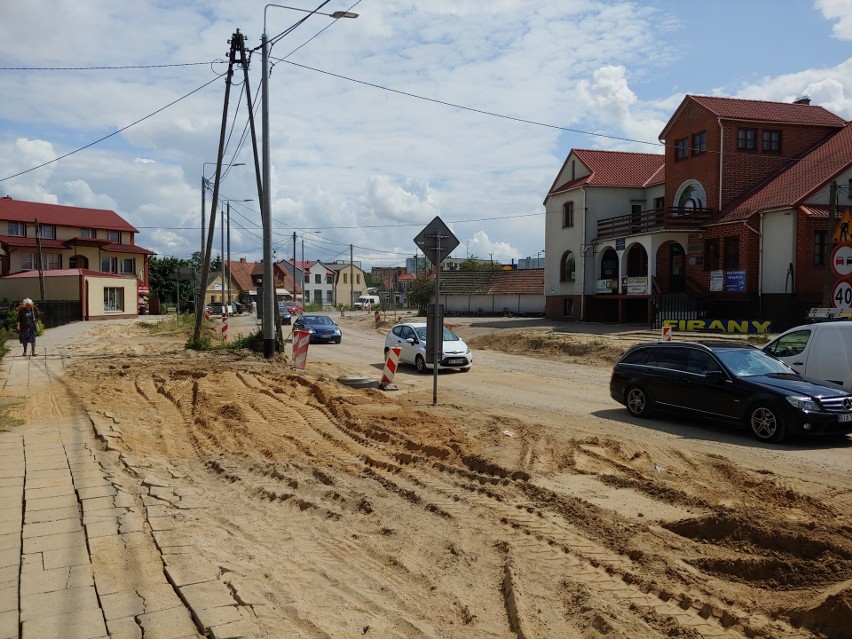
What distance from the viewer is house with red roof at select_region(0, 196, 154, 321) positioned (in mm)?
48625

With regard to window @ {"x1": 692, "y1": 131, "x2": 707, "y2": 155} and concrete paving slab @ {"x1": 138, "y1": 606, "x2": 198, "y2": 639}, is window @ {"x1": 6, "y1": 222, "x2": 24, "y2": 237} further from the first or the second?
concrete paving slab @ {"x1": 138, "y1": 606, "x2": 198, "y2": 639}

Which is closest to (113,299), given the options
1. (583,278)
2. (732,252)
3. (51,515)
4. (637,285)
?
(583,278)

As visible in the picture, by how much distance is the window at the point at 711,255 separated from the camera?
32.7 m

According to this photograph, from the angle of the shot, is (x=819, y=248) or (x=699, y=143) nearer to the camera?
(x=819, y=248)

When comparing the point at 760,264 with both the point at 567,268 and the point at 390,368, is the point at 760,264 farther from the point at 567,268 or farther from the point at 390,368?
the point at 390,368

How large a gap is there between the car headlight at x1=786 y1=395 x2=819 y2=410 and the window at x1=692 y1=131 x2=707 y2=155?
2688 centimetres

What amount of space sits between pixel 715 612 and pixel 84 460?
22.5 ft

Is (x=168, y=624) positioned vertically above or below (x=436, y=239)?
below

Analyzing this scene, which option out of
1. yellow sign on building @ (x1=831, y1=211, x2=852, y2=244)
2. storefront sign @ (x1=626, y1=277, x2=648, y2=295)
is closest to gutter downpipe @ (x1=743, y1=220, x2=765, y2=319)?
storefront sign @ (x1=626, y1=277, x2=648, y2=295)

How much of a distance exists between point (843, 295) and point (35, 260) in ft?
208

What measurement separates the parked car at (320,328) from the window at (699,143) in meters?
19.5

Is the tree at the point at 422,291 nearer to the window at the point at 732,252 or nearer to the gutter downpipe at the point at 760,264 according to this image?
the window at the point at 732,252

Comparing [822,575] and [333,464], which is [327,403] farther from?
[822,575]

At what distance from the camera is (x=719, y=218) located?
3253 centimetres
